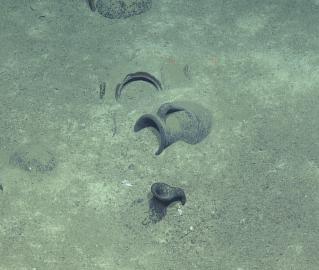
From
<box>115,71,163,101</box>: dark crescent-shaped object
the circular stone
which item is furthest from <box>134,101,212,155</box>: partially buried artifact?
the circular stone

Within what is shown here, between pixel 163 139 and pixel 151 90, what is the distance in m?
1.18

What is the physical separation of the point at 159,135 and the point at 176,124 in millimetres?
286

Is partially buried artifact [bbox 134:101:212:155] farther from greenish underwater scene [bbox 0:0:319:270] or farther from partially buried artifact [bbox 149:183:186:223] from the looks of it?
partially buried artifact [bbox 149:183:186:223]

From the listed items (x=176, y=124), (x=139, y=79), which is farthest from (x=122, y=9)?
(x=176, y=124)

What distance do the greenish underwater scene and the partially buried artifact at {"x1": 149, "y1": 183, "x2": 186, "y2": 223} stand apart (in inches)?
0.6

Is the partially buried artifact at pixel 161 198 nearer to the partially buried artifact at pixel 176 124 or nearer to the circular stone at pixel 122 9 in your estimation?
the partially buried artifact at pixel 176 124

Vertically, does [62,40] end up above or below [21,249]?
above

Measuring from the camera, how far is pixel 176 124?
610 centimetres

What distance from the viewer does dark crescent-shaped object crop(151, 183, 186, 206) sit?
5.38 meters

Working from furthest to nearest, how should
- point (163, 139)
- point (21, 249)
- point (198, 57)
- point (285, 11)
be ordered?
point (285, 11) → point (198, 57) → point (163, 139) → point (21, 249)

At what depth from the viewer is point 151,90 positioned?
6.81 metres

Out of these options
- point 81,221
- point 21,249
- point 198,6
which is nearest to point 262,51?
point 198,6

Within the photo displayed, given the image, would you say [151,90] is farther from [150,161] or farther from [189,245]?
[189,245]

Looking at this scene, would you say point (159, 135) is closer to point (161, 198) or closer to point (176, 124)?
point (176, 124)
